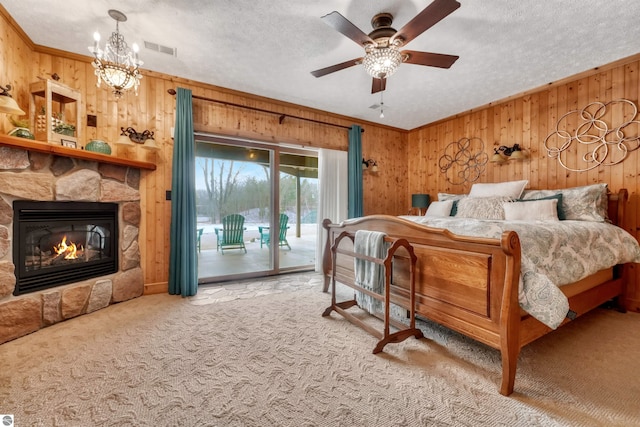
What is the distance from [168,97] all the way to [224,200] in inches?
57.6

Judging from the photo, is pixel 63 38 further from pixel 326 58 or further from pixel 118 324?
pixel 118 324

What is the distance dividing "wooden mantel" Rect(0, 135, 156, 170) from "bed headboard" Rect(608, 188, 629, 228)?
5174mm

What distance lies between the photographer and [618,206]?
2.77m

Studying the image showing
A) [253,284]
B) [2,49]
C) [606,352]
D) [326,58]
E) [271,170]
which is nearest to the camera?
[606,352]

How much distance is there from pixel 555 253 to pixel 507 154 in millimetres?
2456

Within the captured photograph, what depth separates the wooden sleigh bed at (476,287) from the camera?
1492mm

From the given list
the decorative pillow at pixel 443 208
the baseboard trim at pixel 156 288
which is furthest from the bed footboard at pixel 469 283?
the baseboard trim at pixel 156 288

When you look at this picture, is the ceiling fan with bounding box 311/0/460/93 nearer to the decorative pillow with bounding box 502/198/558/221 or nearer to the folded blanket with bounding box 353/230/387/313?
the folded blanket with bounding box 353/230/387/313

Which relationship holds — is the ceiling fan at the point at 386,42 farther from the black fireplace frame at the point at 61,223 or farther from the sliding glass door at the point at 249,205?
the black fireplace frame at the point at 61,223

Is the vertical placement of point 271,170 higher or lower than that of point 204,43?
lower

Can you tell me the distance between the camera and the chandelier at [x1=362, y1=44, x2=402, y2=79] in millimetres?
2043

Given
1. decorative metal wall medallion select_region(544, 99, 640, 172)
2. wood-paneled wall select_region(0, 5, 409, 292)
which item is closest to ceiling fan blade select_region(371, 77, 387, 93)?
wood-paneled wall select_region(0, 5, 409, 292)

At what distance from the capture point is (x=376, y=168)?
4.75 m

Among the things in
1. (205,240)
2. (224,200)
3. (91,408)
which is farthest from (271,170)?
(91,408)
